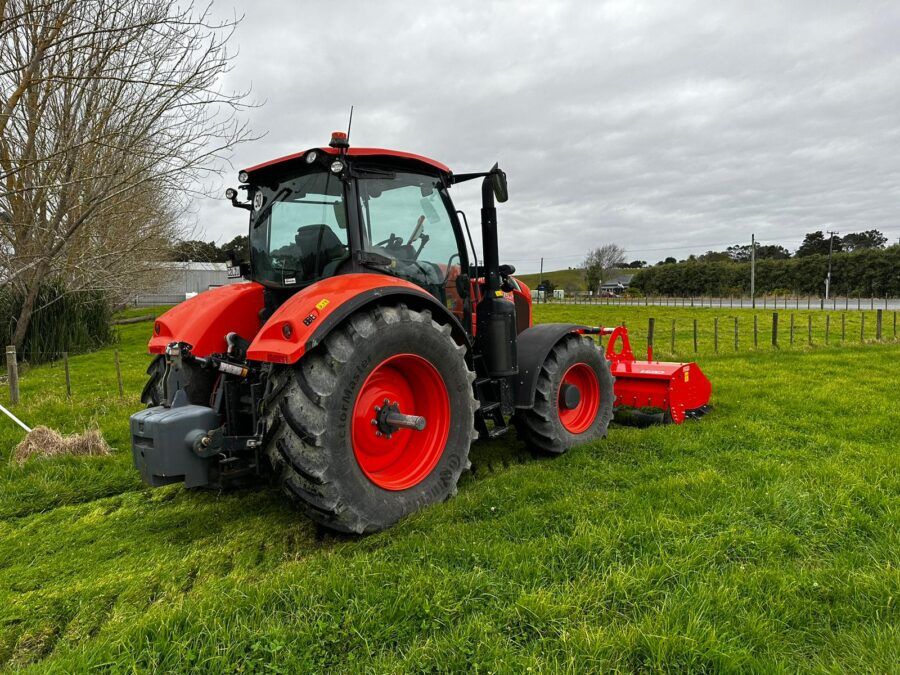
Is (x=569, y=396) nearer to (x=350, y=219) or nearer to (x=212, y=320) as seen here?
(x=350, y=219)

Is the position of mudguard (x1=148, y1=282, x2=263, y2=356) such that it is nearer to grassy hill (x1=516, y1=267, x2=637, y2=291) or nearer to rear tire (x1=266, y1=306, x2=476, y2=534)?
rear tire (x1=266, y1=306, x2=476, y2=534)

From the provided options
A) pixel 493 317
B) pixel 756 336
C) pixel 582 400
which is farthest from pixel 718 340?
pixel 493 317

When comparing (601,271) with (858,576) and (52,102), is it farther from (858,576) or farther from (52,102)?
(858,576)

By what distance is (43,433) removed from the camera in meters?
4.84

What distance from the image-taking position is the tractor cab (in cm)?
340

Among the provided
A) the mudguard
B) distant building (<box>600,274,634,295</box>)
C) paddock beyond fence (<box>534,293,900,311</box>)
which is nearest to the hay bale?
the mudguard

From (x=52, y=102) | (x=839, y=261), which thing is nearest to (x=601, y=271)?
(x=839, y=261)

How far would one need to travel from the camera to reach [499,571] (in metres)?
2.53

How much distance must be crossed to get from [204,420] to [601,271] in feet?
209

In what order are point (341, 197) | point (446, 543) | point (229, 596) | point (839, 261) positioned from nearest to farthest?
1. point (229, 596)
2. point (446, 543)
3. point (341, 197)
4. point (839, 261)

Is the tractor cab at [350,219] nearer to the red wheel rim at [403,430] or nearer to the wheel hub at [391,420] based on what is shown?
the red wheel rim at [403,430]

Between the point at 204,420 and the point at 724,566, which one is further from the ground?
the point at 204,420

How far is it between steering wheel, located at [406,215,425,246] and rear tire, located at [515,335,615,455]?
1.42m

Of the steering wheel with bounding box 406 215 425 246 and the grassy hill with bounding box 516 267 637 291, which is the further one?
the grassy hill with bounding box 516 267 637 291
